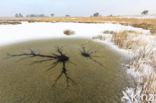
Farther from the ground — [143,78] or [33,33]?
[33,33]

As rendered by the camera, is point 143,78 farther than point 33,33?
No

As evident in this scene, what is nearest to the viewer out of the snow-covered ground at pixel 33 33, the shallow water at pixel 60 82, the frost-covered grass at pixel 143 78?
the frost-covered grass at pixel 143 78

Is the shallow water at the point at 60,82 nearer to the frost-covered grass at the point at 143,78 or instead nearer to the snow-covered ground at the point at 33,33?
the frost-covered grass at the point at 143,78

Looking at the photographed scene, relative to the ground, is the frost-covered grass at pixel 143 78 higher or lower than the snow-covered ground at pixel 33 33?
lower

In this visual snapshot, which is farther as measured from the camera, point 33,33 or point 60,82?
point 33,33

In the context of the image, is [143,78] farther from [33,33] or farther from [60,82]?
[33,33]

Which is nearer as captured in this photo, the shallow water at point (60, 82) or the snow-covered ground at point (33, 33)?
the shallow water at point (60, 82)

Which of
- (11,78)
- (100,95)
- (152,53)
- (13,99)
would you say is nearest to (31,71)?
(11,78)

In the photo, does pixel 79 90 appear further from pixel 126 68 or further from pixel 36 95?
pixel 126 68

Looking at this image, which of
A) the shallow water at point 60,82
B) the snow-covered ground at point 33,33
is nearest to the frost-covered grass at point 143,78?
the shallow water at point 60,82

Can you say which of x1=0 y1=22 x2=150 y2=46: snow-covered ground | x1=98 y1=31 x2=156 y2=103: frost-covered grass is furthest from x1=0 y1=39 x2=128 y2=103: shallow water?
x1=0 y1=22 x2=150 y2=46: snow-covered ground

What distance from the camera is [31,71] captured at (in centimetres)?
350

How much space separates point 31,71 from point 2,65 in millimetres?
1561

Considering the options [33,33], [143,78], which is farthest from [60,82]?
[33,33]
